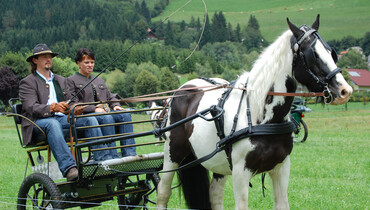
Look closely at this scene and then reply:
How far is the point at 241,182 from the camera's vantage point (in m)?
4.21

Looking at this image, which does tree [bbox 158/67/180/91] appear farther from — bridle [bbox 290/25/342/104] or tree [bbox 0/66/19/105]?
bridle [bbox 290/25/342/104]

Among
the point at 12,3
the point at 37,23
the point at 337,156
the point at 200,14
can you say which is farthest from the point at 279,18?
the point at 337,156

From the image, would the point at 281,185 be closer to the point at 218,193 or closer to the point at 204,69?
the point at 218,193

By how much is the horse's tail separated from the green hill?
138317mm

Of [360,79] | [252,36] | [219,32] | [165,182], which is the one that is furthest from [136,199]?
[252,36]

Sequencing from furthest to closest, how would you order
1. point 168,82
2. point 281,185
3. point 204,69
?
point 168,82 → point 204,69 → point 281,185

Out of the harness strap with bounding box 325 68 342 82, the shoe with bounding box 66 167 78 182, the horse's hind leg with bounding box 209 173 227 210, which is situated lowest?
the horse's hind leg with bounding box 209 173 227 210

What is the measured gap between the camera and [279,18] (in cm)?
16938

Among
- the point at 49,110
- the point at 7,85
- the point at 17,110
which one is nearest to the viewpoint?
the point at 49,110

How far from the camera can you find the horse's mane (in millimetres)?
4113

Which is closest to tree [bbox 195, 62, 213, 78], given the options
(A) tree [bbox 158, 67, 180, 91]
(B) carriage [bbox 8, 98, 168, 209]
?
(A) tree [bbox 158, 67, 180, 91]

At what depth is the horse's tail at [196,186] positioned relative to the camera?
215 inches

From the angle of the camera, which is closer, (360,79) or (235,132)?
(235,132)

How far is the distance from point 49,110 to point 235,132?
95.7 inches
